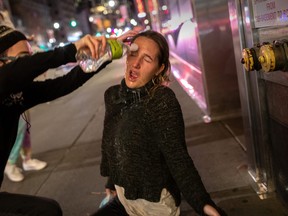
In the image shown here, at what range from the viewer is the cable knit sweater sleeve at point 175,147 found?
6.39 ft

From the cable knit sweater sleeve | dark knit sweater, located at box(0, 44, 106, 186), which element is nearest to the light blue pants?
dark knit sweater, located at box(0, 44, 106, 186)

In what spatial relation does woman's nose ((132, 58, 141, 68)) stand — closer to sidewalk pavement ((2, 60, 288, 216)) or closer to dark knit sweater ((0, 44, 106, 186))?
dark knit sweater ((0, 44, 106, 186))

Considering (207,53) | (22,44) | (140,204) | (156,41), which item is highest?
(22,44)

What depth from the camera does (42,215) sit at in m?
2.18

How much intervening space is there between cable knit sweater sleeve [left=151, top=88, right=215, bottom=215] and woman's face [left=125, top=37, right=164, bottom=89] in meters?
0.19

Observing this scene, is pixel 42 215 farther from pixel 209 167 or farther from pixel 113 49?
pixel 209 167

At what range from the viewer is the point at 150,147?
7.02 feet

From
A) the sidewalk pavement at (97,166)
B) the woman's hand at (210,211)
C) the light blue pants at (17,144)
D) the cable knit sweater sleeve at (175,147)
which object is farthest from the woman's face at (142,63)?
the light blue pants at (17,144)

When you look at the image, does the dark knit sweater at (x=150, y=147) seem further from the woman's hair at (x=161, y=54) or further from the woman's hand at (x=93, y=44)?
the woman's hand at (x=93, y=44)

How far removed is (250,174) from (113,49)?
87.4 inches

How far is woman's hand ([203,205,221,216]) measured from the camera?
5.92ft

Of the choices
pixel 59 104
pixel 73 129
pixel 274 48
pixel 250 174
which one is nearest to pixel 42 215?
pixel 274 48

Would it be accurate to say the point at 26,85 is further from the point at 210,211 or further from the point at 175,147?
the point at 210,211

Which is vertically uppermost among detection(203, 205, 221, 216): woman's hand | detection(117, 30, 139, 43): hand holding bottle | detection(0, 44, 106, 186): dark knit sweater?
detection(117, 30, 139, 43): hand holding bottle
